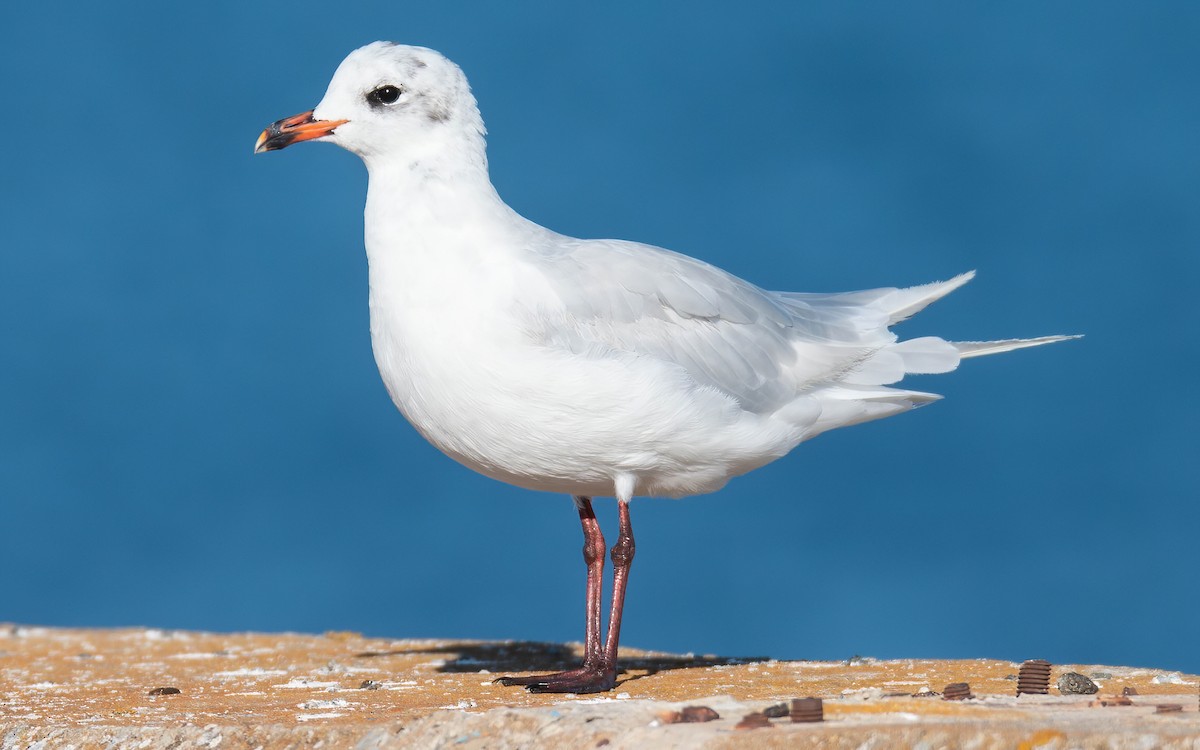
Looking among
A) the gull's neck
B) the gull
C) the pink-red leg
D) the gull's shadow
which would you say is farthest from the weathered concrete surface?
the gull's neck

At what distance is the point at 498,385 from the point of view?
6645mm

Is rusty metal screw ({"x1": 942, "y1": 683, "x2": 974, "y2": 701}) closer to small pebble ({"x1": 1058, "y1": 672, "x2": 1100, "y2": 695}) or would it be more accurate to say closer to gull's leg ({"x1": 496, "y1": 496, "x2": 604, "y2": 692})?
small pebble ({"x1": 1058, "y1": 672, "x2": 1100, "y2": 695})

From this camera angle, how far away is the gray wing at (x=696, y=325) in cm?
695

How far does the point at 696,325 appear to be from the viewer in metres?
7.31

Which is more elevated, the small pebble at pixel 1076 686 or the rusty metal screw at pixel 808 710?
the small pebble at pixel 1076 686

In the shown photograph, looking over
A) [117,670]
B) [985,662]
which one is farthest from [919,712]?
[117,670]

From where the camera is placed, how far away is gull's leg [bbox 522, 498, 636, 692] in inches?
270

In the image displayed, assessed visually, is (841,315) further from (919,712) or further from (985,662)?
(919,712)

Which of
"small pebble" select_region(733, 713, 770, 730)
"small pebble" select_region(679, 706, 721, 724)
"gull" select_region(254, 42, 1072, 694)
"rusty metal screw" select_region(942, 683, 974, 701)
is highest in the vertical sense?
"gull" select_region(254, 42, 1072, 694)

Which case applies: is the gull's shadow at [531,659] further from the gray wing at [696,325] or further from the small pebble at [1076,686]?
the small pebble at [1076,686]

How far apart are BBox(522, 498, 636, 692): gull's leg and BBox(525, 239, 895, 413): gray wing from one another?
0.84m

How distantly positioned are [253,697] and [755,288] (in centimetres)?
344

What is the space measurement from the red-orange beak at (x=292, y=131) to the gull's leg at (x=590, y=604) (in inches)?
94.0

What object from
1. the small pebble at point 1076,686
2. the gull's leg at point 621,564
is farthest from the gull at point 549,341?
the small pebble at point 1076,686
